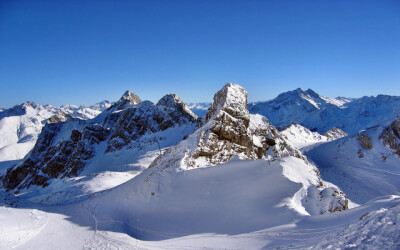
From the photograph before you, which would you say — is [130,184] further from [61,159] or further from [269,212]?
[61,159]

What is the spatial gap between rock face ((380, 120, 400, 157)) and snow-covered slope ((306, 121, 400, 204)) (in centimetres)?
59

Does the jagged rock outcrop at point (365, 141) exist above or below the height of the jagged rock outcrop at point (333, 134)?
below

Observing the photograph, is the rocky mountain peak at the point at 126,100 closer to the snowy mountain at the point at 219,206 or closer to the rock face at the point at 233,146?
the snowy mountain at the point at 219,206

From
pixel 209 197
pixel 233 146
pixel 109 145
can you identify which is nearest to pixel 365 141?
pixel 233 146

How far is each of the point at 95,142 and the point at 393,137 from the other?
74844mm

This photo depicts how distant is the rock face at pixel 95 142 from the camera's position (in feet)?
194

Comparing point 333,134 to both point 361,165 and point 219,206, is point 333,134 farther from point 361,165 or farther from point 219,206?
point 219,206

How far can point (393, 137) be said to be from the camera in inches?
2286

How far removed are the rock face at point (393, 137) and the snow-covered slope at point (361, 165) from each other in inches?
23.4

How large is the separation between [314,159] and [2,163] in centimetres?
11907

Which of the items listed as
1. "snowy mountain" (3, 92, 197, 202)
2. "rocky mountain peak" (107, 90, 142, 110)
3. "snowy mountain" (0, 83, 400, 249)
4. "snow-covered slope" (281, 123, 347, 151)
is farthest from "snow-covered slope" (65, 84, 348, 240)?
"rocky mountain peak" (107, 90, 142, 110)

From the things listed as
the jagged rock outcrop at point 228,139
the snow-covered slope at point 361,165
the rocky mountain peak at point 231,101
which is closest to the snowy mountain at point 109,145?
the jagged rock outcrop at point 228,139

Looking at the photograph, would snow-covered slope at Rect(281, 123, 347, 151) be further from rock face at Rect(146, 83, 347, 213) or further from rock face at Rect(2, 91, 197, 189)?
rock face at Rect(146, 83, 347, 213)

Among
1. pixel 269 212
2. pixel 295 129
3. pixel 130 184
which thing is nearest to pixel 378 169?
pixel 295 129
